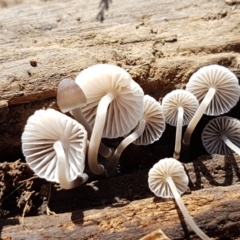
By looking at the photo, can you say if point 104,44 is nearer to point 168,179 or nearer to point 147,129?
point 147,129

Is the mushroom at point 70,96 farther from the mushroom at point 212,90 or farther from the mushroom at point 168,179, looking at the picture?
the mushroom at point 212,90

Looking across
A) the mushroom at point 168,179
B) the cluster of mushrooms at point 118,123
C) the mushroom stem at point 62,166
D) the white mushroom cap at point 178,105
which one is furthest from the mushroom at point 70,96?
the white mushroom cap at point 178,105

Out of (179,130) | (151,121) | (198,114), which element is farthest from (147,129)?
(198,114)

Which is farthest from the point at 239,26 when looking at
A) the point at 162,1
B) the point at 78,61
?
the point at 78,61

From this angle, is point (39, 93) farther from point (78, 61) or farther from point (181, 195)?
point (181, 195)

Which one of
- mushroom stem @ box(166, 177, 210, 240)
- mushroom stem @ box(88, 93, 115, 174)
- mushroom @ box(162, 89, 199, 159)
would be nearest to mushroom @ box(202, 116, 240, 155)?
mushroom @ box(162, 89, 199, 159)
